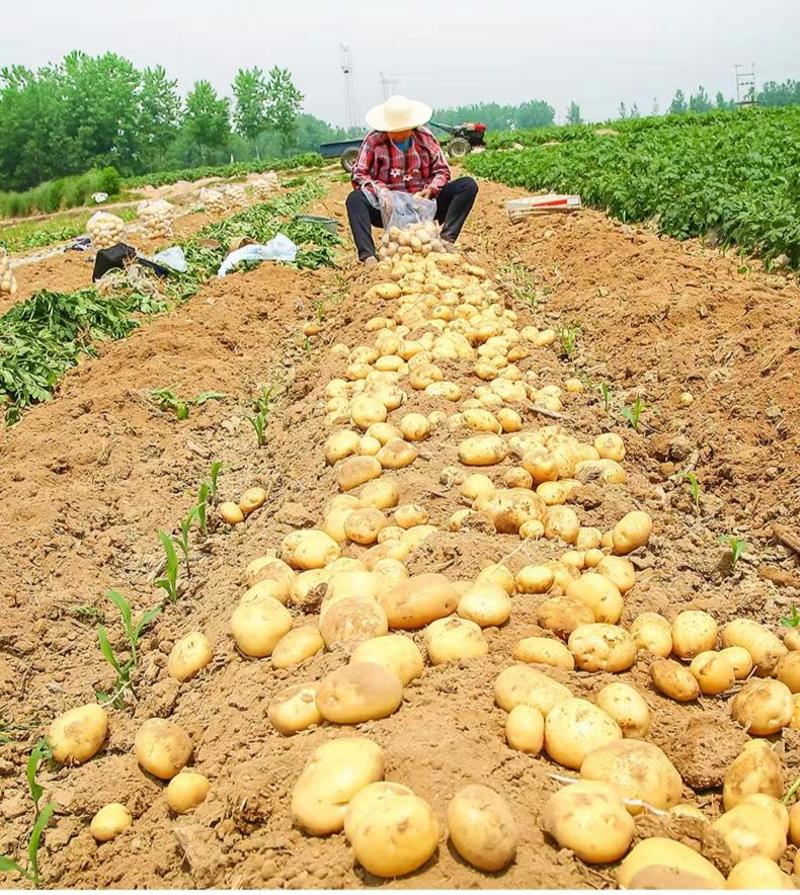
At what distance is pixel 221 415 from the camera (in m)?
5.76

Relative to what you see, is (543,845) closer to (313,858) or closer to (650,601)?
(313,858)

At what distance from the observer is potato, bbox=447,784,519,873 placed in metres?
1.64

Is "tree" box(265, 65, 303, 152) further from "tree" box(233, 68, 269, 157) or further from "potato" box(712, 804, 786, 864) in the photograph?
"potato" box(712, 804, 786, 864)

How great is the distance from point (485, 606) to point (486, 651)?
153mm

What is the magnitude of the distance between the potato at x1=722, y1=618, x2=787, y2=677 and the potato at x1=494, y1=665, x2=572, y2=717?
65cm

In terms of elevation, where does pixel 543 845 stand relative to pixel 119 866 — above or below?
above

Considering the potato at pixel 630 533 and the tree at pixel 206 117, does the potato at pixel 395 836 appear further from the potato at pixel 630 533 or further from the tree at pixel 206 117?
the tree at pixel 206 117

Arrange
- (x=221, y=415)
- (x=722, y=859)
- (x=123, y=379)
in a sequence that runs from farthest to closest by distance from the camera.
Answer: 1. (x=123, y=379)
2. (x=221, y=415)
3. (x=722, y=859)

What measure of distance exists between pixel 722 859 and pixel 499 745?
1.95 feet

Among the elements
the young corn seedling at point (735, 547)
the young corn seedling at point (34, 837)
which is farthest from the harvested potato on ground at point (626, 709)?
the young corn seedling at point (34, 837)

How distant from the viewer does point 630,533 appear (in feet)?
10.5

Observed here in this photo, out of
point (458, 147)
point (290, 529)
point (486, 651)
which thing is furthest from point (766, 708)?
point (458, 147)

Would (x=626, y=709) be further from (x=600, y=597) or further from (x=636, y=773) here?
(x=600, y=597)

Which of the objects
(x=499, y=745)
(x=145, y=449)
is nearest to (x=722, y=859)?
(x=499, y=745)
